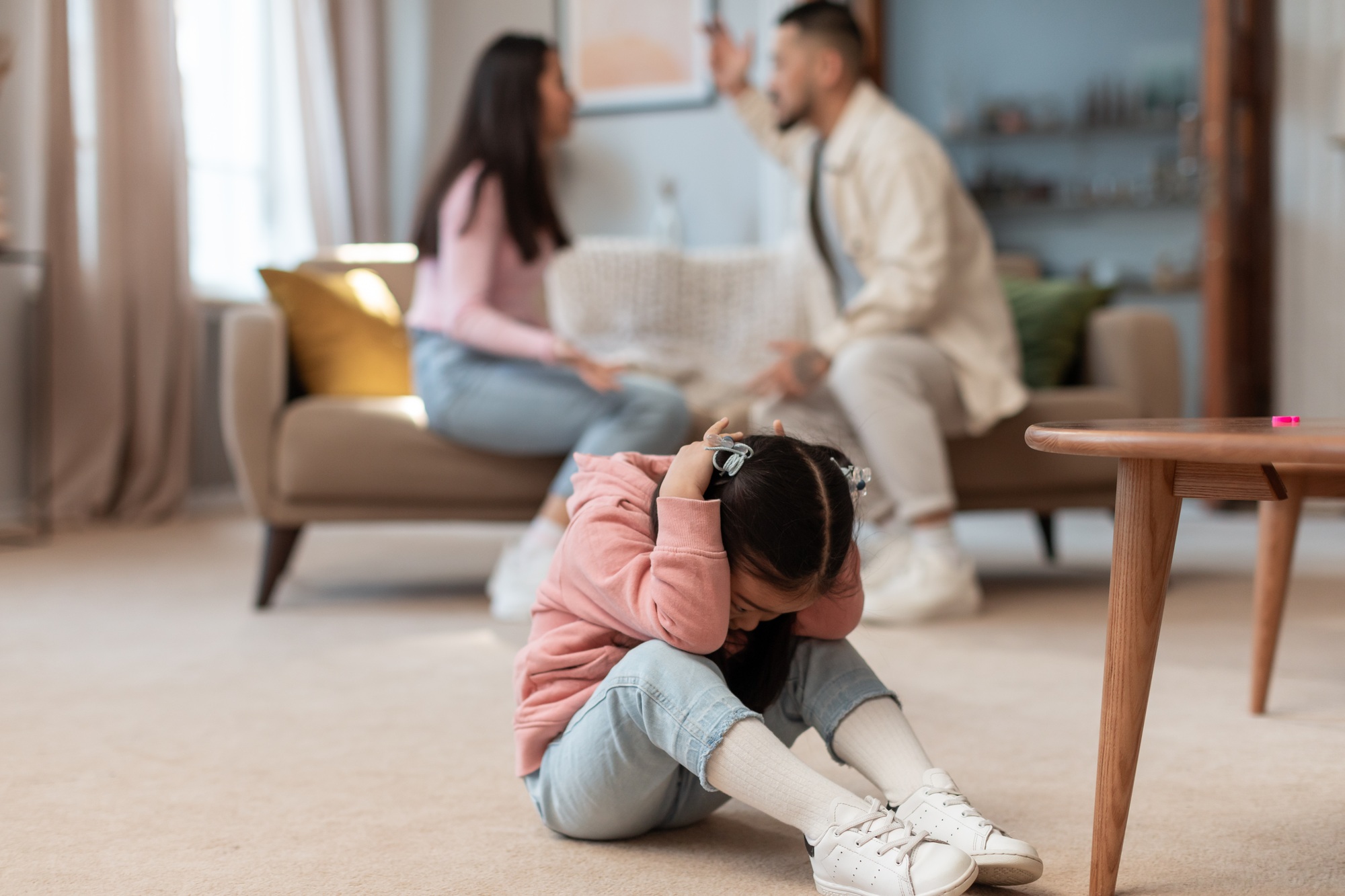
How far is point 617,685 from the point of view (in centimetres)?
102

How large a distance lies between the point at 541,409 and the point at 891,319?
0.67 metres

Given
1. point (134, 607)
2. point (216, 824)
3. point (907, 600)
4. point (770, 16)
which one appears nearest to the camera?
point (216, 824)

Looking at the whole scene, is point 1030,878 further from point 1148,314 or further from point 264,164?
point 264,164

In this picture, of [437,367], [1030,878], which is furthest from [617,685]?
[437,367]

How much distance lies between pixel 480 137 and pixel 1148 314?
138 cm

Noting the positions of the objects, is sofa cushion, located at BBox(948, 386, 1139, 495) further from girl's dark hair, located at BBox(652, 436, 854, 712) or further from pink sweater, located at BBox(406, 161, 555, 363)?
girl's dark hair, located at BBox(652, 436, 854, 712)

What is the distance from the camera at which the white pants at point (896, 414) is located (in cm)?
228

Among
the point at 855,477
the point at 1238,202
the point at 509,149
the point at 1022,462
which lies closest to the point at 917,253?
the point at 1022,462

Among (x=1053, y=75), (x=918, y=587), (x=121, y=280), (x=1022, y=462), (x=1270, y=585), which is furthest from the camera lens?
(x=1053, y=75)

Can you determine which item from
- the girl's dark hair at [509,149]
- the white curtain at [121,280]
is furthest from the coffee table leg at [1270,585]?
the white curtain at [121,280]

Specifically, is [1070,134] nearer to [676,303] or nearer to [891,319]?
[676,303]

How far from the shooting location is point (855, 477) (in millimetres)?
1033

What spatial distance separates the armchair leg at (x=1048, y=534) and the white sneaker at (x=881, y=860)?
1999 mm

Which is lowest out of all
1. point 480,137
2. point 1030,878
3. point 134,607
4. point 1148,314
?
point 134,607
